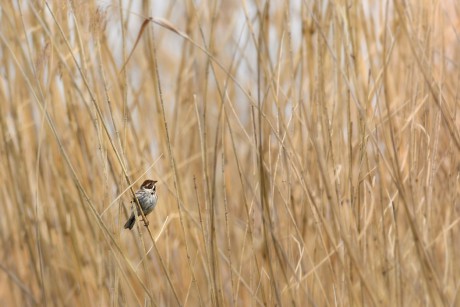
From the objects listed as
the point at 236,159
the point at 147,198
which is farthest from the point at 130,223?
the point at 236,159

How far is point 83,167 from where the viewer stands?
1919 mm

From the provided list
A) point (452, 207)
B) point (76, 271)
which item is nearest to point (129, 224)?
point (76, 271)

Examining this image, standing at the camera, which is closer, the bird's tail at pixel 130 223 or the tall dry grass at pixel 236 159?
the tall dry grass at pixel 236 159

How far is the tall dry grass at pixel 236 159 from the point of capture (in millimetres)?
1351

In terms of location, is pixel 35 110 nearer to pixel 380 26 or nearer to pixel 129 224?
pixel 129 224

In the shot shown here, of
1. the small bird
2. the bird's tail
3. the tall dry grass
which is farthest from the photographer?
the small bird

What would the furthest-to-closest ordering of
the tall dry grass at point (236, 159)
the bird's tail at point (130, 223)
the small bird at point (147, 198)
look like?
the small bird at point (147, 198) → the bird's tail at point (130, 223) → the tall dry grass at point (236, 159)

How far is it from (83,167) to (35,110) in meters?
0.30

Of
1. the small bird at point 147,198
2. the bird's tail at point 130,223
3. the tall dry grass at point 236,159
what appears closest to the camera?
the tall dry grass at point 236,159

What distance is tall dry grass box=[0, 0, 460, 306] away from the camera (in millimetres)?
1351

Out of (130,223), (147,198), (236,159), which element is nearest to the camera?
(236,159)

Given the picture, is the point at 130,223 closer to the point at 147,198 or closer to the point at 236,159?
the point at 147,198

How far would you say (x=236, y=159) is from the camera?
132 centimetres

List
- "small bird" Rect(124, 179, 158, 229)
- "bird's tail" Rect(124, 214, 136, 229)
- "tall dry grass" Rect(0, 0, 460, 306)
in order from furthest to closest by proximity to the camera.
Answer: "small bird" Rect(124, 179, 158, 229), "bird's tail" Rect(124, 214, 136, 229), "tall dry grass" Rect(0, 0, 460, 306)
